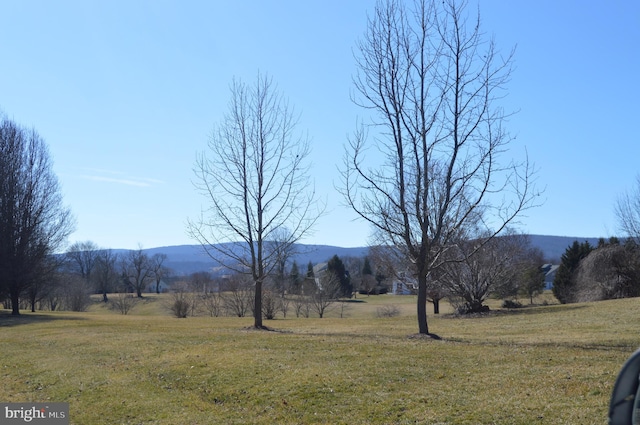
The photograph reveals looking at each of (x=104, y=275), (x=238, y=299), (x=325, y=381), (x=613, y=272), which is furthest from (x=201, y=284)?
(x=325, y=381)

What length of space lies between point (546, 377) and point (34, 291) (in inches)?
1938

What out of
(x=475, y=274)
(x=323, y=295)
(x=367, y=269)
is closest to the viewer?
(x=475, y=274)

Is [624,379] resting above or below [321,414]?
above

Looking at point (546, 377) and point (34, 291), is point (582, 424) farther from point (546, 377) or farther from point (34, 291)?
point (34, 291)

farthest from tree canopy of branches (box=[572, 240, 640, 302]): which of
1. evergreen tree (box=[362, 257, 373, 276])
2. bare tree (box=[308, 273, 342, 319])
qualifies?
evergreen tree (box=[362, 257, 373, 276])

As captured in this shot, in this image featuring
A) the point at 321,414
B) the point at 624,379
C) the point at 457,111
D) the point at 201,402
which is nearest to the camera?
the point at 624,379

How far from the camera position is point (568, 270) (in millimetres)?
50000

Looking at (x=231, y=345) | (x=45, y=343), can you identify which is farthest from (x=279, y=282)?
(x=231, y=345)

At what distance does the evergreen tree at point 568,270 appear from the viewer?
4813 centimetres

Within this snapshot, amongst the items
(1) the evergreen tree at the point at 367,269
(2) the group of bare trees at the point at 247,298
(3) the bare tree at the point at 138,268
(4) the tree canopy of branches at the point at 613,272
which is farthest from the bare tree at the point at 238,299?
(1) the evergreen tree at the point at 367,269

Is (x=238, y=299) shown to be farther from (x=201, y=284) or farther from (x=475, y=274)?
(x=475, y=274)

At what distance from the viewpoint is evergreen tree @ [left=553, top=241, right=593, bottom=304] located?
1895 inches

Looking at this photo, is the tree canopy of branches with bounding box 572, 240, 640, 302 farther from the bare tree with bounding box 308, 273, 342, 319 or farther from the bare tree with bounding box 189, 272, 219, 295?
the bare tree with bounding box 189, 272, 219, 295

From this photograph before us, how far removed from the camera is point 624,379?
267 centimetres
